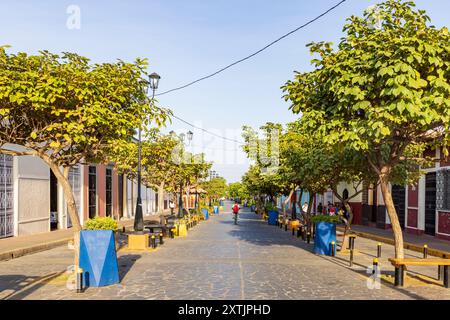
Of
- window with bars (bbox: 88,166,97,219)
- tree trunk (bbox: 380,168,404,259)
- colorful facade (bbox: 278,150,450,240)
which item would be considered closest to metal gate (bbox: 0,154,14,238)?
window with bars (bbox: 88,166,97,219)

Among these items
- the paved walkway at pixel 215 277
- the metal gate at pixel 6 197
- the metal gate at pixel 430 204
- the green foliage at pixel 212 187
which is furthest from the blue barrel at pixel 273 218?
the green foliage at pixel 212 187

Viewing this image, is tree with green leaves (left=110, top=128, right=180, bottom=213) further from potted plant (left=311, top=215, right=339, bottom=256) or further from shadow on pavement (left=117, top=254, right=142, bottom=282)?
potted plant (left=311, top=215, right=339, bottom=256)

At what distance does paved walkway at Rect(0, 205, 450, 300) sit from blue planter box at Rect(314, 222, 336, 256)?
46 centimetres

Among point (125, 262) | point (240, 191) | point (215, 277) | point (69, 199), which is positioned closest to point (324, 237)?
point (215, 277)

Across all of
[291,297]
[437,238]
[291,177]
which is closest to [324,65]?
[291,297]

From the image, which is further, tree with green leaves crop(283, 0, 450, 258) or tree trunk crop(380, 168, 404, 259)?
tree trunk crop(380, 168, 404, 259)

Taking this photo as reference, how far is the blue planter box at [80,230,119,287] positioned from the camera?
893cm

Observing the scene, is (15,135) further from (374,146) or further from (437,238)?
(437,238)

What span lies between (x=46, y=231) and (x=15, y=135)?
13866 mm

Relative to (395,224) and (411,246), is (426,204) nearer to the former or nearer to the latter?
(411,246)

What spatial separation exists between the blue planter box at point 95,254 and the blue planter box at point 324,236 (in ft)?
26.9

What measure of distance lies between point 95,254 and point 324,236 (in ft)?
28.3

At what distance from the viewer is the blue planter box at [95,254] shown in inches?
352

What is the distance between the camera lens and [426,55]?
901 centimetres
